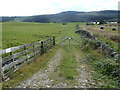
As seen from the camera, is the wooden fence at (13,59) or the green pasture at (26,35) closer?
the wooden fence at (13,59)

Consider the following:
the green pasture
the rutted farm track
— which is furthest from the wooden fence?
the green pasture

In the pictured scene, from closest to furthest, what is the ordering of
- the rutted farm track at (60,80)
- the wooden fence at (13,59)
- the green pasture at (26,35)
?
the rutted farm track at (60,80) → the wooden fence at (13,59) → the green pasture at (26,35)

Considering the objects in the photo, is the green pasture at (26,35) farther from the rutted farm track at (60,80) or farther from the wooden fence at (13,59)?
the rutted farm track at (60,80)

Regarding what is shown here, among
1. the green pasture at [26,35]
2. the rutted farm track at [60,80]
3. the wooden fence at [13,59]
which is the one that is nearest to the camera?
the rutted farm track at [60,80]

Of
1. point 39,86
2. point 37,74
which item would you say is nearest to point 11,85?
point 39,86

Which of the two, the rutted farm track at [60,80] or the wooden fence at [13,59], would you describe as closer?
the rutted farm track at [60,80]

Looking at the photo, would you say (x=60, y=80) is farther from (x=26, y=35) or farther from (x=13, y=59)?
(x=26, y=35)

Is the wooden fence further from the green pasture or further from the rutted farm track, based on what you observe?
the green pasture

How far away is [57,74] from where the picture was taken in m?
8.66

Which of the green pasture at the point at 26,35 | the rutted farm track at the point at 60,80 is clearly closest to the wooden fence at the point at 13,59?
the rutted farm track at the point at 60,80

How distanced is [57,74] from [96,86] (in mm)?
2629

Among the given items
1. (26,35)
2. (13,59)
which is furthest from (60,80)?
(26,35)

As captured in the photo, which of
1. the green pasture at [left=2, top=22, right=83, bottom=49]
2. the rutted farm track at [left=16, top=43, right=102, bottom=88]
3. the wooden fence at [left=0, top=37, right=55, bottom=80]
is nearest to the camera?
the rutted farm track at [left=16, top=43, right=102, bottom=88]

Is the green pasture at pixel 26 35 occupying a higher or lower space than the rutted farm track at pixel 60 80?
higher
